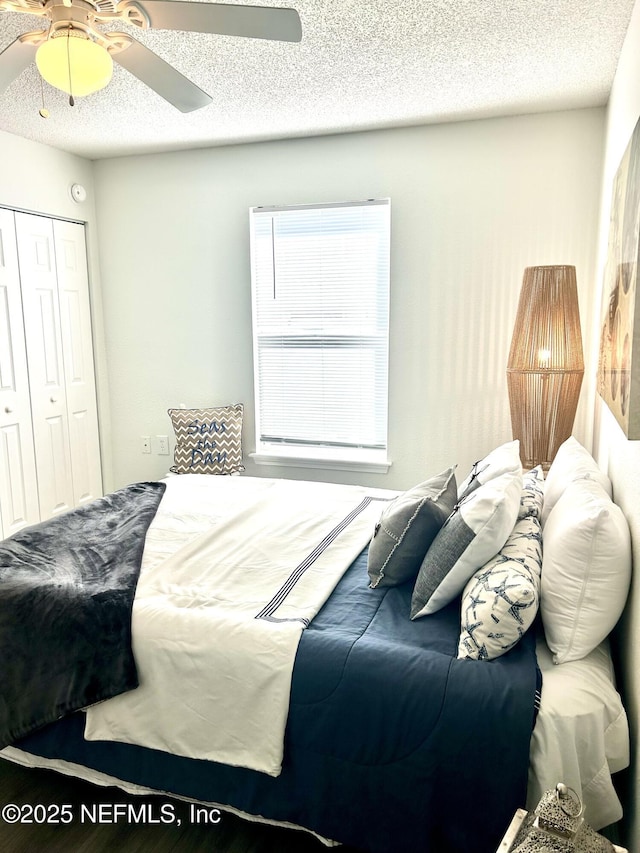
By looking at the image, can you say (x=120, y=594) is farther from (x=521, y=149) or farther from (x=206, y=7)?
(x=521, y=149)

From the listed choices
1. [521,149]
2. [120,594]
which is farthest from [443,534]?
[521,149]

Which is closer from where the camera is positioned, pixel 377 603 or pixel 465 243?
pixel 377 603

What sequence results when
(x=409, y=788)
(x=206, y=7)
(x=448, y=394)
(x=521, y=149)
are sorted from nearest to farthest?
(x=409, y=788) < (x=206, y=7) < (x=521, y=149) < (x=448, y=394)

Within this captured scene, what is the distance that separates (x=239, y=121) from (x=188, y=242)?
923 mm

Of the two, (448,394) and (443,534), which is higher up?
(448,394)

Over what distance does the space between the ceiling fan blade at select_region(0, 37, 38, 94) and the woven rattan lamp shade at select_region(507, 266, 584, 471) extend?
2166 millimetres

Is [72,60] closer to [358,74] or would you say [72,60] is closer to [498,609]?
[358,74]

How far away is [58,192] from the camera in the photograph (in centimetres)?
391

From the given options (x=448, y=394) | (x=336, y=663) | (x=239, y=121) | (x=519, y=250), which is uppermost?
(x=239, y=121)

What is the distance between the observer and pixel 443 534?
5.91 ft

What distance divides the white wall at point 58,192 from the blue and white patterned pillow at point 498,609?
3396 millimetres

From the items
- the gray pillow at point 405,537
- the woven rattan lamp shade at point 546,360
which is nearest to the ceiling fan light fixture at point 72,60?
the gray pillow at point 405,537

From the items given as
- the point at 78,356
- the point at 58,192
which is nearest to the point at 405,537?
the point at 78,356

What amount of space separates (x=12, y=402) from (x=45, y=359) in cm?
38
